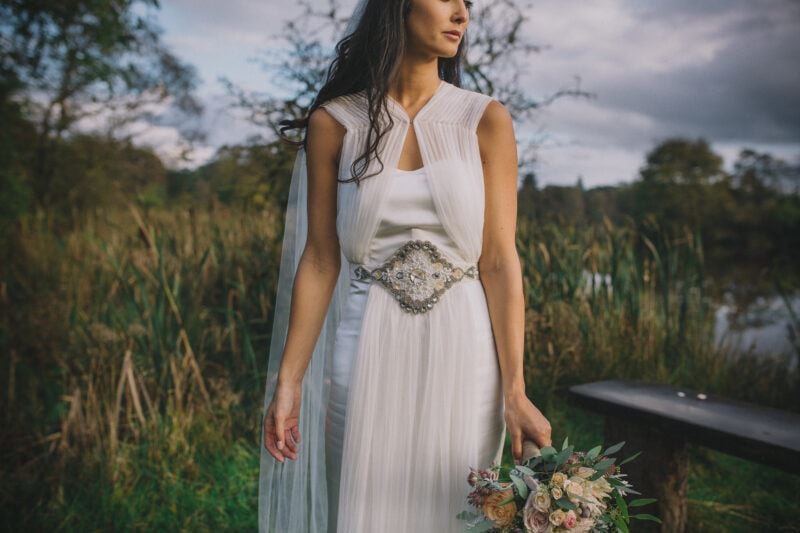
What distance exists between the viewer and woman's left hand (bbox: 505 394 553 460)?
1383 millimetres

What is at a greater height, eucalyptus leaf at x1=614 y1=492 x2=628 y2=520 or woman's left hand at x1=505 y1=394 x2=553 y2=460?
woman's left hand at x1=505 y1=394 x2=553 y2=460

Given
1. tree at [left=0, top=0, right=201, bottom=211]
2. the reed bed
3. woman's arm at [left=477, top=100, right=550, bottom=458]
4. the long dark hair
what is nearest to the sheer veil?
the long dark hair

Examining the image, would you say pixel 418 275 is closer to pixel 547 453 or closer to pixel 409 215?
pixel 409 215

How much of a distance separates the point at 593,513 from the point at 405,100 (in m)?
1.15

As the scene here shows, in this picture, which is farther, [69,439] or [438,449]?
[69,439]

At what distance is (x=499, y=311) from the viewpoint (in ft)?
5.10

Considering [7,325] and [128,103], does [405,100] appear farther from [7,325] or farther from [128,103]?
[128,103]

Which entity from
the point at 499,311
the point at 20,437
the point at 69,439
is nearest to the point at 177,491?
the point at 69,439

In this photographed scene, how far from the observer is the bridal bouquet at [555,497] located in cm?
110

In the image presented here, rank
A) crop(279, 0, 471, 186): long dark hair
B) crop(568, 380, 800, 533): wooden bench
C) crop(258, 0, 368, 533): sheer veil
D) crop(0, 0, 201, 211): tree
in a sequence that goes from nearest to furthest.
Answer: crop(279, 0, 471, 186): long dark hair, crop(258, 0, 368, 533): sheer veil, crop(568, 380, 800, 533): wooden bench, crop(0, 0, 201, 211): tree

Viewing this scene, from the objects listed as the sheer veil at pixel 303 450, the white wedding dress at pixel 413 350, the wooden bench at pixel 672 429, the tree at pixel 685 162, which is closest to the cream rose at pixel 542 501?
the white wedding dress at pixel 413 350

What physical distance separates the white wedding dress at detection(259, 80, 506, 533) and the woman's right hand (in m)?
0.10

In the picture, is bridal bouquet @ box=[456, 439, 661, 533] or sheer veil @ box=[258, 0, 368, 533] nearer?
bridal bouquet @ box=[456, 439, 661, 533]

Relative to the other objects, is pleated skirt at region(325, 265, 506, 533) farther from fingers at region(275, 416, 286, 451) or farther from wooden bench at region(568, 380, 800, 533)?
wooden bench at region(568, 380, 800, 533)
